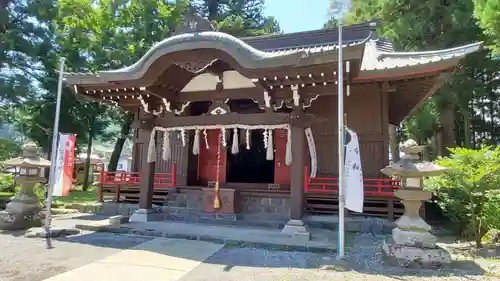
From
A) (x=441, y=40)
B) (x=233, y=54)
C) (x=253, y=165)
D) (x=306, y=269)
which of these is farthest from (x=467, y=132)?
(x=306, y=269)

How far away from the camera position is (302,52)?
632 cm

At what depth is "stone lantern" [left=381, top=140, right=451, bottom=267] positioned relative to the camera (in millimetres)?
4988

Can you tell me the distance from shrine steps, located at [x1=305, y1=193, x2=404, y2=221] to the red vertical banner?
18.4 ft

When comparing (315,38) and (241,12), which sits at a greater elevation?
(241,12)

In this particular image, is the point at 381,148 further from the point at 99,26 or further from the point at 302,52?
the point at 99,26

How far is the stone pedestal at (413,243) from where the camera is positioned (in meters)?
4.97

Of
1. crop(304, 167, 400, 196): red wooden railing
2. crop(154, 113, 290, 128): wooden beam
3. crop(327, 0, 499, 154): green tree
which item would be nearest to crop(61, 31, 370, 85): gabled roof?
crop(154, 113, 290, 128): wooden beam

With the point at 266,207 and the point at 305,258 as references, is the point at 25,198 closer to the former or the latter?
the point at 266,207

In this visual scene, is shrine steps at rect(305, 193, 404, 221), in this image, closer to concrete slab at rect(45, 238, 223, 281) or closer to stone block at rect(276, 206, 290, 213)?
stone block at rect(276, 206, 290, 213)

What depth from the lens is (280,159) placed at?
1031cm

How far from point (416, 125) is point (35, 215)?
51.4 ft

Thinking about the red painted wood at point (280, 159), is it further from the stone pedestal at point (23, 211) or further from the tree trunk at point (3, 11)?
the tree trunk at point (3, 11)

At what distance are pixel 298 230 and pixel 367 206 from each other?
2329mm

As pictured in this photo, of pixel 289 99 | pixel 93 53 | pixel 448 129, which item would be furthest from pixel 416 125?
pixel 93 53
